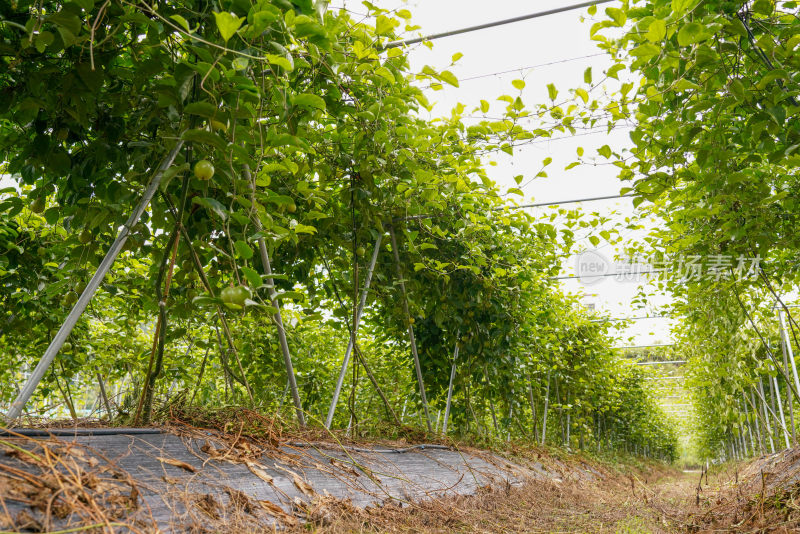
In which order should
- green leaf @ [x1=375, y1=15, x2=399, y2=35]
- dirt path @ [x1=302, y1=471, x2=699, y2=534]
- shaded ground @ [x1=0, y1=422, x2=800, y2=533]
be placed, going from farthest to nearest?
1. dirt path @ [x1=302, y1=471, x2=699, y2=534]
2. green leaf @ [x1=375, y1=15, x2=399, y2=35]
3. shaded ground @ [x1=0, y1=422, x2=800, y2=533]

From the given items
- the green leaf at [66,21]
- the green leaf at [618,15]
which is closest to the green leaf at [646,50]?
the green leaf at [618,15]

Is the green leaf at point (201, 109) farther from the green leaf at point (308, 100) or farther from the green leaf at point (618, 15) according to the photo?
the green leaf at point (618, 15)

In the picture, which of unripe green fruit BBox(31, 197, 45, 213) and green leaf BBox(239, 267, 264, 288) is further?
unripe green fruit BBox(31, 197, 45, 213)

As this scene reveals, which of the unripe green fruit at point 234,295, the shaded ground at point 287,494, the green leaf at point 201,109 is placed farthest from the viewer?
the green leaf at point 201,109

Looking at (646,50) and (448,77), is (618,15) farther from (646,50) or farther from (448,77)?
(448,77)

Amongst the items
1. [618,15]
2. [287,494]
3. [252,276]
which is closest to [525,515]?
[287,494]

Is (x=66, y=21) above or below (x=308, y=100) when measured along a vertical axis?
above

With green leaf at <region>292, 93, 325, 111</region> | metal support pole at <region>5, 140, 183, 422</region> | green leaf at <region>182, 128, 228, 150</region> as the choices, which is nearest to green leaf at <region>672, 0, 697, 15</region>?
green leaf at <region>292, 93, 325, 111</region>

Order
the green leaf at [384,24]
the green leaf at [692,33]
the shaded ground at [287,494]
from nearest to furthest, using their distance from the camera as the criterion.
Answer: the shaded ground at [287,494] → the green leaf at [692,33] → the green leaf at [384,24]

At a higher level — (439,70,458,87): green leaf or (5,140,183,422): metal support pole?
(439,70,458,87): green leaf

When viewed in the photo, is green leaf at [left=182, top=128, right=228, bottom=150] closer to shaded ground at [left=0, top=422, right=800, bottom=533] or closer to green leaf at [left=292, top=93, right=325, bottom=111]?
green leaf at [left=292, top=93, right=325, bottom=111]

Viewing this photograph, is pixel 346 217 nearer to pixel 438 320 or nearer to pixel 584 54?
pixel 438 320

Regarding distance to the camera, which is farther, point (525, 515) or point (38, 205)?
point (525, 515)

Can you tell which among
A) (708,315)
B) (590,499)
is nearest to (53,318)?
(590,499)
